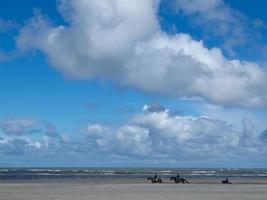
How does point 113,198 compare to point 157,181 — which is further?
point 157,181

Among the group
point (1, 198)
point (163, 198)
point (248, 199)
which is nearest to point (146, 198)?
point (163, 198)

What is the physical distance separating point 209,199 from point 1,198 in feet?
50.6

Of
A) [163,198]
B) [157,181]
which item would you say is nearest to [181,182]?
[157,181]

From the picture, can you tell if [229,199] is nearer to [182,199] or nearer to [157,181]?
[182,199]

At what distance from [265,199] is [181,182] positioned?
35895 millimetres

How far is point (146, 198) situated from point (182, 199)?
2691 mm

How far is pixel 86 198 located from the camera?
114 ft

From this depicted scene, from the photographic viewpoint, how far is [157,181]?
70.1 meters

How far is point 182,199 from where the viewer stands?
3384 centimetres

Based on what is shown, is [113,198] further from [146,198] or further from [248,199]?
[248,199]

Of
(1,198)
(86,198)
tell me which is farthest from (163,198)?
(1,198)

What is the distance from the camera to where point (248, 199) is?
34031 mm

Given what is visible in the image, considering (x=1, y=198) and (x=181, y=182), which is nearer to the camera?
(x=1, y=198)

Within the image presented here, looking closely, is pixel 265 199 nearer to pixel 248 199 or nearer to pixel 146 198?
pixel 248 199
